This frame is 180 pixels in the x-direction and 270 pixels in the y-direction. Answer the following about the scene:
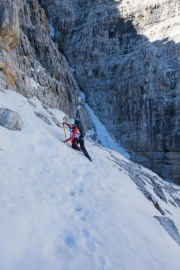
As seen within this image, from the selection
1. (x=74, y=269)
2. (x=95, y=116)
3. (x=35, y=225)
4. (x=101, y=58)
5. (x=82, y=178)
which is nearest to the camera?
(x=74, y=269)

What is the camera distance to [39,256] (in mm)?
4402

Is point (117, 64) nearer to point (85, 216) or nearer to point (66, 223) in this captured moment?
point (85, 216)

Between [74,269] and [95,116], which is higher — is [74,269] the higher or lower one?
the lower one

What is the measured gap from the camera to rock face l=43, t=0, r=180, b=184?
47469mm

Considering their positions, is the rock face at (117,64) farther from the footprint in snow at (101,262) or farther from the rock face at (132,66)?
the footprint in snow at (101,262)

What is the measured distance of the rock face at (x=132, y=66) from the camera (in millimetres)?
47469

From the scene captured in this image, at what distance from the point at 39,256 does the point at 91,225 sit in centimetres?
155

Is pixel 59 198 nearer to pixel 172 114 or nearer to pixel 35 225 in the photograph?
pixel 35 225

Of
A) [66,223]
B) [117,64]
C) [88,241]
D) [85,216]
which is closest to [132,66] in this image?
[117,64]

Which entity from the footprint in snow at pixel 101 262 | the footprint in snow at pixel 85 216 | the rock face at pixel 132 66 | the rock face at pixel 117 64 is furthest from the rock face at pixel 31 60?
the footprint in snow at pixel 101 262

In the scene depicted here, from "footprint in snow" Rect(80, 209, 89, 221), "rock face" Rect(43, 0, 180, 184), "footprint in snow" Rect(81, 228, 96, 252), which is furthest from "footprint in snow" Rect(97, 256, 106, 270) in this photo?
"rock face" Rect(43, 0, 180, 184)

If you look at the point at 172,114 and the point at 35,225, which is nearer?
the point at 35,225

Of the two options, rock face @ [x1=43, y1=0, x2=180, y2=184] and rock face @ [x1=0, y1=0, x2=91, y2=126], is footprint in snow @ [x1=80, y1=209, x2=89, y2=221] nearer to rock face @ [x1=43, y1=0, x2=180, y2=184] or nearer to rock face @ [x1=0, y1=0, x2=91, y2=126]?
rock face @ [x1=0, y1=0, x2=91, y2=126]

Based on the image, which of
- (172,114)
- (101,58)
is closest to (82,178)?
(172,114)
